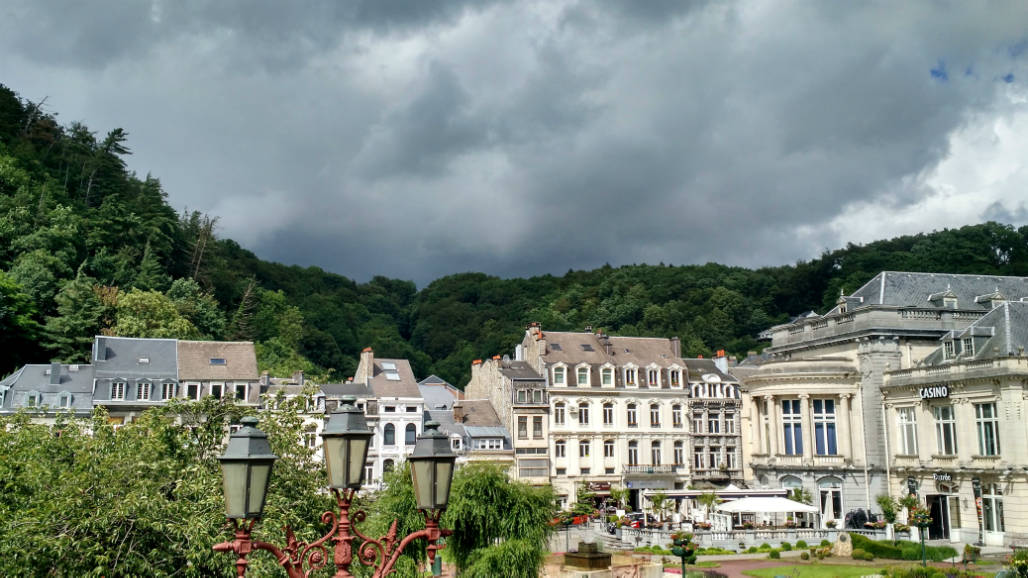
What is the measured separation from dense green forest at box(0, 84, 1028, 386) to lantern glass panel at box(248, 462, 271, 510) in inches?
2077

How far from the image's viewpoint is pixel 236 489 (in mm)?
9305

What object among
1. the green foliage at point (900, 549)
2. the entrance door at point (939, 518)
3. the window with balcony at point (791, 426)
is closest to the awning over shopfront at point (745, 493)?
the window with balcony at point (791, 426)

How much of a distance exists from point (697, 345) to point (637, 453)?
114 ft

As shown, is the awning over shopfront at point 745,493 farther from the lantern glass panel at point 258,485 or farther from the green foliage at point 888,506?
the lantern glass panel at point 258,485

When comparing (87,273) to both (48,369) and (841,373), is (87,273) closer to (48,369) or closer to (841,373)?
(48,369)

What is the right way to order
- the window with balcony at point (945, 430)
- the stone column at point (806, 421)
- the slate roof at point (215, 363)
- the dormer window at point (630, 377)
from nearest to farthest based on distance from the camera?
the window with balcony at point (945, 430) → the stone column at point (806, 421) → the slate roof at point (215, 363) → the dormer window at point (630, 377)

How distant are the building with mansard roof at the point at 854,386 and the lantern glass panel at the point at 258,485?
49.7 meters

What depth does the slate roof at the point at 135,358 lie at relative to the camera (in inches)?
2242

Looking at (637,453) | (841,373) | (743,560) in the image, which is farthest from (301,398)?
(637,453)

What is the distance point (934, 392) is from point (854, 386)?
5.65m

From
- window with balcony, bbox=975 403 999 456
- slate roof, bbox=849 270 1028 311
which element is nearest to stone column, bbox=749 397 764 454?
slate roof, bbox=849 270 1028 311

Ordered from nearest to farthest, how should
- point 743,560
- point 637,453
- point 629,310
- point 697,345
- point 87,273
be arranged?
point 743,560, point 637,453, point 87,273, point 697,345, point 629,310

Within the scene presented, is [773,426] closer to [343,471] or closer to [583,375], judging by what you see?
Answer: [583,375]

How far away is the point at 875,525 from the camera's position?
47562mm
